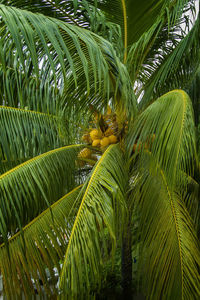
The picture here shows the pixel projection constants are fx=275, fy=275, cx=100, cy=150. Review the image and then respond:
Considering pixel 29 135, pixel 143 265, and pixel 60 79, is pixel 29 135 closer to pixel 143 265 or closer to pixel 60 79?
pixel 60 79

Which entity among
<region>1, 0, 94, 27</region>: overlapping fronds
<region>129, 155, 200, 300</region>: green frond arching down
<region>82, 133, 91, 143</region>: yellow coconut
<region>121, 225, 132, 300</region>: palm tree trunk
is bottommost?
<region>121, 225, 132, 300</region>: palm tree trunk

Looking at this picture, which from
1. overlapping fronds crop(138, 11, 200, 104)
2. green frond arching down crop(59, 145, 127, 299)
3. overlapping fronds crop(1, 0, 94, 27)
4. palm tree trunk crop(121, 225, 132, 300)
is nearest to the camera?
green frond arching down crop(59, 145, 127, 299)

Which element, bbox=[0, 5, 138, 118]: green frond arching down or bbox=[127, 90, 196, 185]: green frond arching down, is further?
bbox=[127, 90, 196, 185]: green frond arching down

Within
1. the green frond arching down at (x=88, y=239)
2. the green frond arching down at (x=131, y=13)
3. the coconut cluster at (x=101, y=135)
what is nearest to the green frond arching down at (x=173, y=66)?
the green frond arching down at (x=131, y=13)

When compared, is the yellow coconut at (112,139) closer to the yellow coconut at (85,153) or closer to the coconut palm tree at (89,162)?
the coconut palm tree at (89,162)

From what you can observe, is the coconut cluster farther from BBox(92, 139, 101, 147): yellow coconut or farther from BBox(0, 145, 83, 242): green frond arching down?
BBox(0, 145, 83, 242): green frond arching down

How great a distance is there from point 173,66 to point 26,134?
Answer: 93 centimetres

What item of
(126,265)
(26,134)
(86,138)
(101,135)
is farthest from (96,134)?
(126,265)

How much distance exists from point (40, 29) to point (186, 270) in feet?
3.49

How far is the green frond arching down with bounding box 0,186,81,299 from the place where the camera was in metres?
1.06

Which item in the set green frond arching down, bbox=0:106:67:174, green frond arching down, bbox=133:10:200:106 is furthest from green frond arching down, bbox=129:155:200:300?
green frond arching down, bbox=133:10:200:106

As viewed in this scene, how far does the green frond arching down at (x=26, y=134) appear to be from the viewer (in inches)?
51.5

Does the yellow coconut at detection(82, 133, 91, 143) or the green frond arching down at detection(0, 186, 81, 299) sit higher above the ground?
the yellow coconut at detection(82, 133, 91, 143)

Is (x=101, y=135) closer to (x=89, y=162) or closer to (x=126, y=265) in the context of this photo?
(x=89, y=162)
